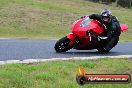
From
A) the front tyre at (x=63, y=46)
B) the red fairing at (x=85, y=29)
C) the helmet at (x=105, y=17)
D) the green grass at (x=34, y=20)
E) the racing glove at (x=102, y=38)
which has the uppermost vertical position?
the helmet at (x=105, y=17)

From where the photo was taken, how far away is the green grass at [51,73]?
7481 mm

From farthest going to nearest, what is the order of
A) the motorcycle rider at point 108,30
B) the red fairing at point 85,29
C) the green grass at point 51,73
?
the motorcycle rider at point 108,30
the red fairing at point 85,29
the green grass at point 51,73

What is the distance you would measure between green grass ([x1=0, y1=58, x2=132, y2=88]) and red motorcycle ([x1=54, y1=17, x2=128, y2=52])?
335cm

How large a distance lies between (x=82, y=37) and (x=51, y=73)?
216 inches

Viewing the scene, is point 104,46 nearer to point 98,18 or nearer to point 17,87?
point 98,18

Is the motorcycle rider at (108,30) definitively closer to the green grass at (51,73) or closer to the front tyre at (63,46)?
the front tyre at (63,46)

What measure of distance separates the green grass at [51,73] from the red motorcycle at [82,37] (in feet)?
11.0

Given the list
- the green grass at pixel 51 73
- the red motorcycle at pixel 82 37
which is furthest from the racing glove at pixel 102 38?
the green grass at pixel 51 73

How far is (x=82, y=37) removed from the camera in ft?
45.3

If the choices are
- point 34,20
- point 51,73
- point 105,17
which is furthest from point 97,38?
point 34,20

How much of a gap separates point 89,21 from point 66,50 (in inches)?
45.0

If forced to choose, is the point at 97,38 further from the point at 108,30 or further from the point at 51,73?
the point at 51,73

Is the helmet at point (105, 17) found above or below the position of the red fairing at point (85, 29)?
above

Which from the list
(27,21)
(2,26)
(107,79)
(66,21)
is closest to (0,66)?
(107,79)
